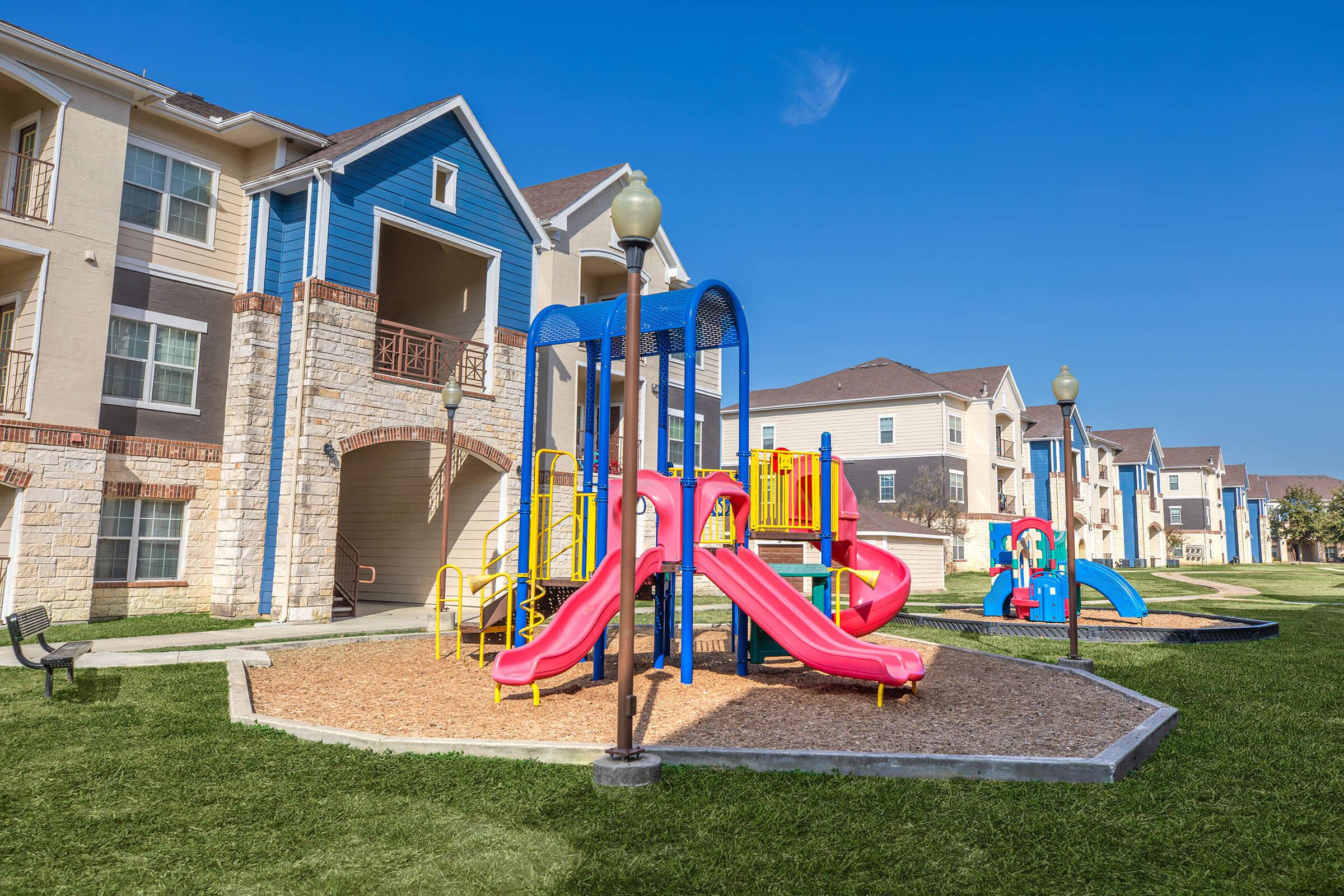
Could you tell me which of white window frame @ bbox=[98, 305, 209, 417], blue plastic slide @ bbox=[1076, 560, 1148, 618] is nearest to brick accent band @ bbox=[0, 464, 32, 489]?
white window frame @ bbox=[98, 305, 209, 417]

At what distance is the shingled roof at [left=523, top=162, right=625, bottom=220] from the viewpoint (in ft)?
77.0

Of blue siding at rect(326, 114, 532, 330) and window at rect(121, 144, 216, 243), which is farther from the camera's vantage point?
blue siding at rect(326, 114, 532, 330)

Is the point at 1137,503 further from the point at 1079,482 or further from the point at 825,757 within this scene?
the point at 825,757

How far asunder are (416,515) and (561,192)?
1034 centimetres

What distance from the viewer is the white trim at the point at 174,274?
16.3 meters

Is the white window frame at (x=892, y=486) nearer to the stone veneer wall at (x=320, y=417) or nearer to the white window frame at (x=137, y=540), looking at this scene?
the stone veneer wall at (x=320, y=417)

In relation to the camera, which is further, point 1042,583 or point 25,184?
point 1042,583

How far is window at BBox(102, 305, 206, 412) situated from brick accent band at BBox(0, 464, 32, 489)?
7.06 ft

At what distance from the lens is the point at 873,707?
8531 mm

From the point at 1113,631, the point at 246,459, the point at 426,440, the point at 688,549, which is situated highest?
the point at 426,440

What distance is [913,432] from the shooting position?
4262cm

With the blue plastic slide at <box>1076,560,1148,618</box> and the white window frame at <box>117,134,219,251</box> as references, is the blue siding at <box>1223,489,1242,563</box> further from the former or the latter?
the white window frame at <box>117,134,219,251</box>

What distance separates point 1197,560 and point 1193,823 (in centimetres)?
7741

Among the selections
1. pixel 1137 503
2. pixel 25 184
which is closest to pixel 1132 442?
pixel 1137 503
